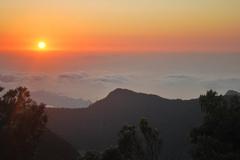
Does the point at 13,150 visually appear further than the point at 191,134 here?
Yes

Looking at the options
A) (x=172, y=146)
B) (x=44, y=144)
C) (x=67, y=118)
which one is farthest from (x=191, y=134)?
(x=67, y=118)

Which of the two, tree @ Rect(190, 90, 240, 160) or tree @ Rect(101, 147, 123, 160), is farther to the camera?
tree @ Rect(101, 147, 123, 160)

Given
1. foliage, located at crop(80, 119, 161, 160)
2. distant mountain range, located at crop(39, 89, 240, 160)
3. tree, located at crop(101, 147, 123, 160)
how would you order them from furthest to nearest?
distant mountain range, located at crop(39, 89, 240, 160)
foliage, located at crop(80, 119, 161, 160)
tree, located at crop(101, 147, 123, 160)

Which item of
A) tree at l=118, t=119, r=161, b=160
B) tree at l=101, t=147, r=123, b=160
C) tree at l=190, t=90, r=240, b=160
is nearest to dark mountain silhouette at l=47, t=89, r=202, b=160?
tree at l=118, t=119, r=161, b=160

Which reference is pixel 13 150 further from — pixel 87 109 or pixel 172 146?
pixel 87 109

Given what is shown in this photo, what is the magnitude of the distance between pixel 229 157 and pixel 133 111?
539 feet

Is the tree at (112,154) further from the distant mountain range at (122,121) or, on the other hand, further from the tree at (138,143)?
the distant mountain range at (122,121)

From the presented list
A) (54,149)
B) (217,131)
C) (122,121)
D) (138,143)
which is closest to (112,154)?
(138,143)

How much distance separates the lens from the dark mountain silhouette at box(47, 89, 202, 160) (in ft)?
519

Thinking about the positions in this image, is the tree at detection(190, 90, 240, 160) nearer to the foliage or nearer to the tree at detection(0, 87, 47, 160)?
the foliage

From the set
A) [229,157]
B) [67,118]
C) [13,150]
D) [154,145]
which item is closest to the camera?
[229,157]

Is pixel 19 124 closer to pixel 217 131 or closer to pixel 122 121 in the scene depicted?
pixel 217 131

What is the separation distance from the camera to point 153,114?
611 feet

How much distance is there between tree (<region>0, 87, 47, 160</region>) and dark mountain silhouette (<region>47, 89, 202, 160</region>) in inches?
4223
